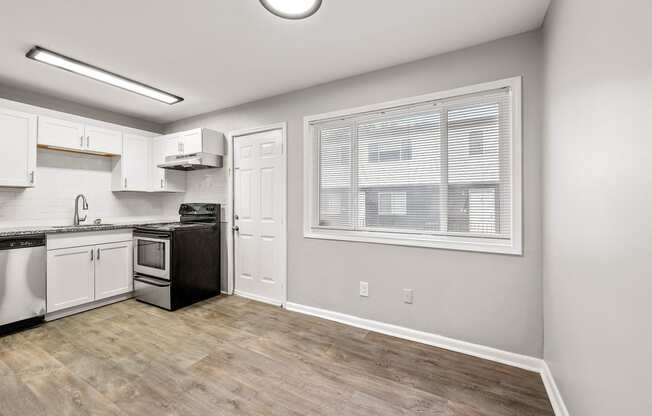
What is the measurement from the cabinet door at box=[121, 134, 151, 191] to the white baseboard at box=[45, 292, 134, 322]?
1.44 meters

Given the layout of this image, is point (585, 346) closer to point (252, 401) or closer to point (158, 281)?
point (252, 401)

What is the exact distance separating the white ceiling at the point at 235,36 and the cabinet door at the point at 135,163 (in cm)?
94

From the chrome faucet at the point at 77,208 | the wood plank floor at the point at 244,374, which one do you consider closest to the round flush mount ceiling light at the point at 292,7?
the wood plank floor at the point at 244,374

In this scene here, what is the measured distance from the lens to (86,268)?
11.0 feet

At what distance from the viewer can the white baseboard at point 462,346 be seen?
73.7 inches

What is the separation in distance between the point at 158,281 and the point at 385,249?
273 centimetres

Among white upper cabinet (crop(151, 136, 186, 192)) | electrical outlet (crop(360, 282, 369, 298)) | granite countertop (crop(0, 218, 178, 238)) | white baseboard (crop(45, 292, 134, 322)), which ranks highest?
white upper cabinet (crop(151, 136, 186, 192))

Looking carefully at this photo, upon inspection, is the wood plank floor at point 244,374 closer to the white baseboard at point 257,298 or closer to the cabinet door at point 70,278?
the cabinet door at point 70,278

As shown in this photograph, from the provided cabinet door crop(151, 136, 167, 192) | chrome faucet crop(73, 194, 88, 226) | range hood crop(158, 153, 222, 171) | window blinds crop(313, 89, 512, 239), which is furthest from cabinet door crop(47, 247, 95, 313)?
window blinds crop(313, 89, 512, 239)

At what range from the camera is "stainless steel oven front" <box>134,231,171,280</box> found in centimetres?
343

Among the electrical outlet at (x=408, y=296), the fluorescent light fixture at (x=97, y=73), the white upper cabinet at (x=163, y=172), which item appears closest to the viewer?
the fluorescent light fixture at (x=97, y=73)

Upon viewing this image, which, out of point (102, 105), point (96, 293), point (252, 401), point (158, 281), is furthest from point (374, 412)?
point (102, 105)

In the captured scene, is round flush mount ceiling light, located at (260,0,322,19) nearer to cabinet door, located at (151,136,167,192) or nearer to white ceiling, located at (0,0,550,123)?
white ceiling, located at (0,0,550,123)

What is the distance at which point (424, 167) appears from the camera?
2.64 m
